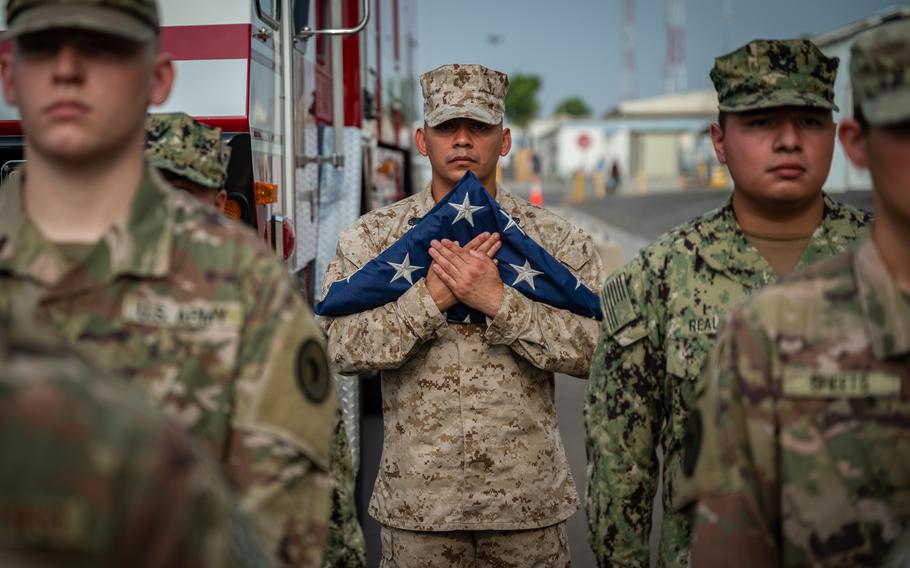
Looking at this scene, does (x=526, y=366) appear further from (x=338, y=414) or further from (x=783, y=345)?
(x=783, y=345)

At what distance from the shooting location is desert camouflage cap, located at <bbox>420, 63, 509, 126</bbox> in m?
3.54

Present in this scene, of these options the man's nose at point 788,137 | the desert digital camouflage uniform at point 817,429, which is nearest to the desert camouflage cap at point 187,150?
the man's nose at point 788,137

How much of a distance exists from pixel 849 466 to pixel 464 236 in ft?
5.96

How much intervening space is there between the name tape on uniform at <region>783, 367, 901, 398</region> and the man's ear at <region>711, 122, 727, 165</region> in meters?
1.12

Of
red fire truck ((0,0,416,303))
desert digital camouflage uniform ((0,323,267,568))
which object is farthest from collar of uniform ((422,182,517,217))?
desert digital camouflage uniform ((0,323,267,568))

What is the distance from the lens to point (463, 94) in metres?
3.57

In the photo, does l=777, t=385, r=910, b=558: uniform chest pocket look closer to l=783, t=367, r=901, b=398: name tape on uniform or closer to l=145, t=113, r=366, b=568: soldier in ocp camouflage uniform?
l=783, t=367, r=901, b=398: name tape on uniform

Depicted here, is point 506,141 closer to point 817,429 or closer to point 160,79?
point 160,79

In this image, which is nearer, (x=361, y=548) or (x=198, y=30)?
(x=361, y=548)

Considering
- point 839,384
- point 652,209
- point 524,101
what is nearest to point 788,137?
point 839,384

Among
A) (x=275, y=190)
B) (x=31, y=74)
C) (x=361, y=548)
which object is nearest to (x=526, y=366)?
(x=361, y=548)

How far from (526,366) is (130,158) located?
6.20 ft

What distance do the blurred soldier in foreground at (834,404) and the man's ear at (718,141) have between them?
1.00 metres

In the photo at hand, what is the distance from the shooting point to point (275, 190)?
4.12m
